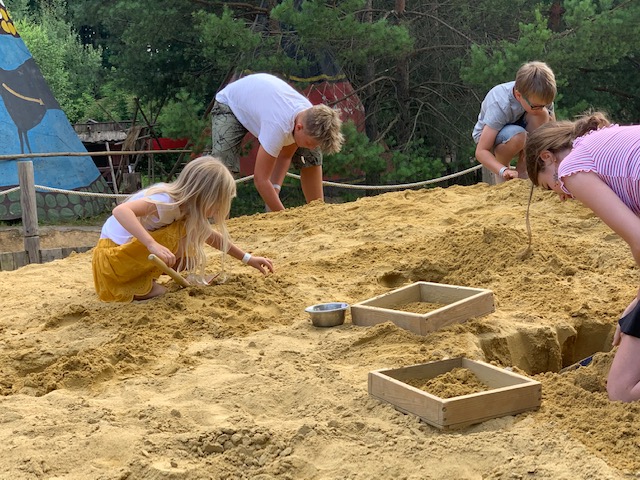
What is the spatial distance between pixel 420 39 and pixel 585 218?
8.72m

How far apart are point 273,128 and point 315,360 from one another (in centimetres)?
269

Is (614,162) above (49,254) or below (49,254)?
above

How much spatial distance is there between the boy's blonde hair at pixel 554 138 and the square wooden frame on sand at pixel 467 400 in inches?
28.2

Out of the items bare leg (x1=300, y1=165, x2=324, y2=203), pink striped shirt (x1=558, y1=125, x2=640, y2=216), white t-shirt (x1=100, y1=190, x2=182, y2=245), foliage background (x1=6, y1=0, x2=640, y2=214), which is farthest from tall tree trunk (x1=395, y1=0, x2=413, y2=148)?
pink striped shirt (x1=558, y1=125, x2=640, y2=216)

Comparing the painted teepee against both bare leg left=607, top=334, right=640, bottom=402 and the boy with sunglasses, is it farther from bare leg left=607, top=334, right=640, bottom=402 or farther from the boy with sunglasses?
bare leg left=607, top=334, right=640, bottom=402

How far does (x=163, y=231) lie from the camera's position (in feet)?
12.6

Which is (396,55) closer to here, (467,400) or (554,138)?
(554,138)

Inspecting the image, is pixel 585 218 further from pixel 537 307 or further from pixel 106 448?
pixel 106 448

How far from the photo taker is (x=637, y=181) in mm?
2355

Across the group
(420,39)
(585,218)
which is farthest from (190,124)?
(585,218)

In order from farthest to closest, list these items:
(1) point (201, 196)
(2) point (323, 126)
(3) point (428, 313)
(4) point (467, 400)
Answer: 1. (2) point (323, 126)
2. (1) point (201, 196)
3. (3) point (428, 313)
4. (4) point (467, 400)

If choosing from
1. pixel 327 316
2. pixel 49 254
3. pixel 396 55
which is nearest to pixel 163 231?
pixel 327 316

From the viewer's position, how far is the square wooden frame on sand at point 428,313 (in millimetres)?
3086

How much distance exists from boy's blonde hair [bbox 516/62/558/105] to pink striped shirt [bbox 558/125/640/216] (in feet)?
7.82
